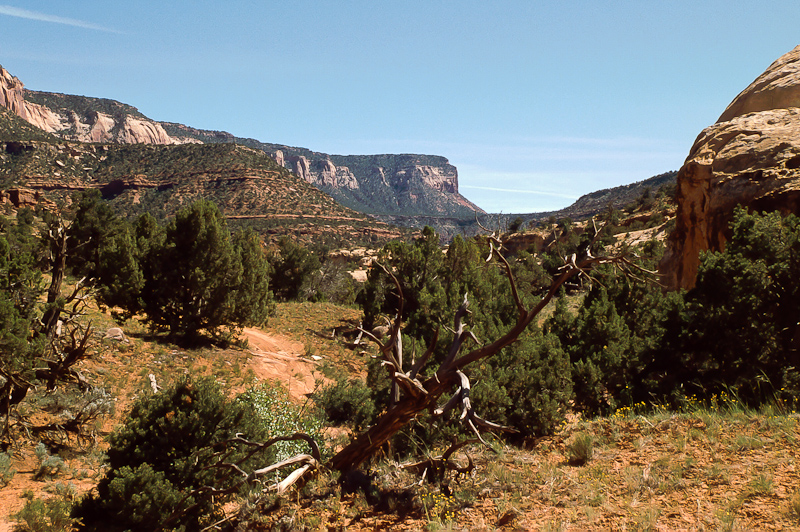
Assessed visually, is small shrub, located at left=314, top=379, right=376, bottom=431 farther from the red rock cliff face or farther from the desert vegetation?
the red rock cliff face

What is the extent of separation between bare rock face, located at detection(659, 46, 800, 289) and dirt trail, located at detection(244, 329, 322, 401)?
1243cm

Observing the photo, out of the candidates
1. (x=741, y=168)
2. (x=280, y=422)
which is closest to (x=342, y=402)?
(x=280, y=422)

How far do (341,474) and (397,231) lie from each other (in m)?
95.1

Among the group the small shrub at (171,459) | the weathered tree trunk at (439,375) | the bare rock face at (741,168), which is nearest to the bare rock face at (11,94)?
the small shrub at (171,459)

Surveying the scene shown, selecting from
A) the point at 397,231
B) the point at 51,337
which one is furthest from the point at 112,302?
the point at 397,231

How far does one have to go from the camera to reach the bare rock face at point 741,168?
11.7 m

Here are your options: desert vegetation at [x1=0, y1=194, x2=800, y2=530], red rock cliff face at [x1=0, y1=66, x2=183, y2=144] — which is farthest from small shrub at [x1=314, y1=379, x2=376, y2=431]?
red rock cliff face at [x1=0, y1=66, x2=183, y2=144]

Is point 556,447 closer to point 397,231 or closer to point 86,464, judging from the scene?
point 86,464

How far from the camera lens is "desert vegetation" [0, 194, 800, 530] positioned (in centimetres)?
495

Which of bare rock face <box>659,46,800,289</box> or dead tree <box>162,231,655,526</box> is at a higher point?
bare rock face <box>659,46,800,289</box>

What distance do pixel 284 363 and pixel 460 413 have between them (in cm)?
1292

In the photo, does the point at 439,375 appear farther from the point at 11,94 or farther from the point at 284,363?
the point at 11,94

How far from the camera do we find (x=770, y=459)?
4812 mm

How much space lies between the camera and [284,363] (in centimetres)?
1914
